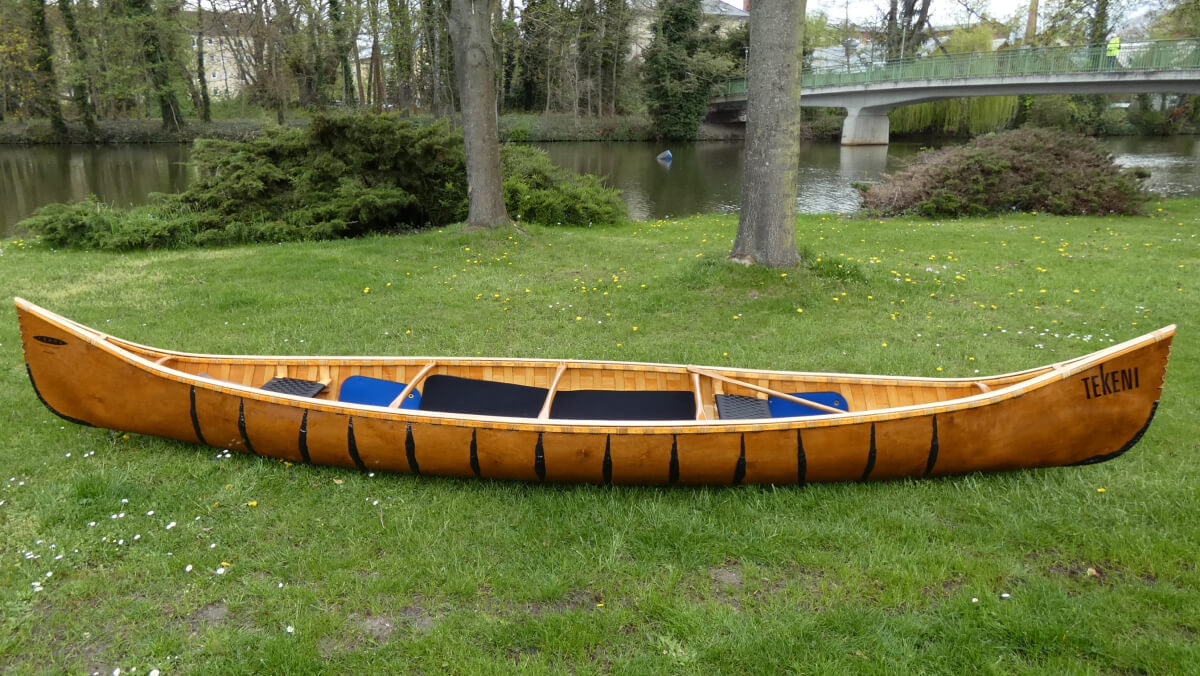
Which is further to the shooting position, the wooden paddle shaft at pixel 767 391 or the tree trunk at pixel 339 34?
the tree trunk at pixel 339 34

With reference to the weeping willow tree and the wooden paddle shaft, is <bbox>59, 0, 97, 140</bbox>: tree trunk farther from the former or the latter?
the weeping willow tree

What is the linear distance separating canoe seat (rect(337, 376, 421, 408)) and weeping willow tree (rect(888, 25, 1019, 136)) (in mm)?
50097

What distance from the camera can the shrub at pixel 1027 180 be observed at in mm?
14109

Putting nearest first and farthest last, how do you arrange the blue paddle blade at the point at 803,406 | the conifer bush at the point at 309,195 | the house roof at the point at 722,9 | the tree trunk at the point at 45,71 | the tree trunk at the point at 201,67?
1. the blue paddle blade at the point at 803,406
2. the conifer bush at the point at 309,195
3. the tree trunk at the point at 45,71
4. the tree trunk at the point at 201,67
5. the house roof at the point at 722,9

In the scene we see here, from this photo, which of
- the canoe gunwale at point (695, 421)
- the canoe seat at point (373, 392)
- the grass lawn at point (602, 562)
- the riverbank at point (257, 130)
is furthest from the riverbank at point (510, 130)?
the grass lawn at point (602, 562)

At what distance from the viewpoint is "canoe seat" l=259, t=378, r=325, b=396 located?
4.71 metres

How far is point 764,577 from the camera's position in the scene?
332cm

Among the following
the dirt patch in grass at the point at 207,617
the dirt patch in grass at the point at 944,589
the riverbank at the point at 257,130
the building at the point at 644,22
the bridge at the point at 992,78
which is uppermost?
the building at the point at 644,22

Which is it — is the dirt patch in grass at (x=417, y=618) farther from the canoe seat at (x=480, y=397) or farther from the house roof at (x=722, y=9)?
the house roof at (x=722, y=9)

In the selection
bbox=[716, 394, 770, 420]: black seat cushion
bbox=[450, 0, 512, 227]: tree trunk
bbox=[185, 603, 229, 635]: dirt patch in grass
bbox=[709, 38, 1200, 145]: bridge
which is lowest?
bbox=[185, 603, 229, 635]: dirt patch in grass

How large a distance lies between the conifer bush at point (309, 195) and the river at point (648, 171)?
4733 millimetres

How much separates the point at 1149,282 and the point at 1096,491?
6.01 m

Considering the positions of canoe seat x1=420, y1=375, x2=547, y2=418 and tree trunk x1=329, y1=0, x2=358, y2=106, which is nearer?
canoe seat x1=420, y1=375, x2=547, y2=418

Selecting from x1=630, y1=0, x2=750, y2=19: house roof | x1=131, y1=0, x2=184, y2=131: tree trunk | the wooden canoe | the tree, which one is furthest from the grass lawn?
x1=630, y1=0, x2=750, y2=19: house roof
